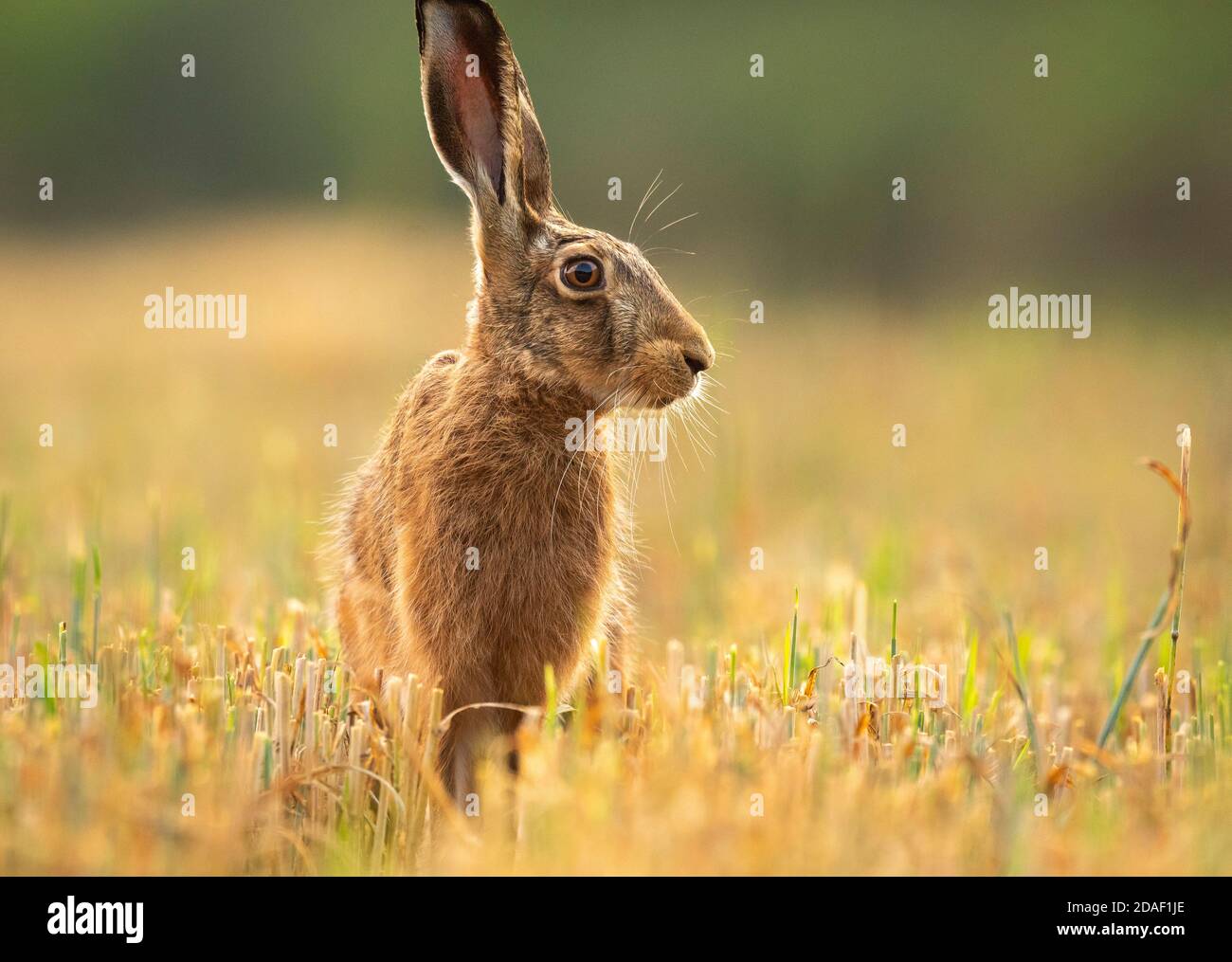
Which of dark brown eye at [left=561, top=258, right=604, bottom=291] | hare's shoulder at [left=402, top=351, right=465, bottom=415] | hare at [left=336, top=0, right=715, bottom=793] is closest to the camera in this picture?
hare at [left=336, top=0, right=715, bottom=793]

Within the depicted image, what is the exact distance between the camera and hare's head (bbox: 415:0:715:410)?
16.3ft

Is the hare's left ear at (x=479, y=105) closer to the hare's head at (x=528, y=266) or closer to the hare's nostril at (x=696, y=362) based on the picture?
the hare's head at (x=528, y=266)

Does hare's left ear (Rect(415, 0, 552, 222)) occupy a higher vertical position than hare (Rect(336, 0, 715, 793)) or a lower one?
higher

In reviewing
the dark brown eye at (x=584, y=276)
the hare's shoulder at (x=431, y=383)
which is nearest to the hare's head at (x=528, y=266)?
the dark brown eye at (x=584, y=276)

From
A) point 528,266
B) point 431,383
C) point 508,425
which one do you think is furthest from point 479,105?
point 508,425

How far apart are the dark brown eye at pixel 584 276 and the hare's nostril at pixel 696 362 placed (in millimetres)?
412

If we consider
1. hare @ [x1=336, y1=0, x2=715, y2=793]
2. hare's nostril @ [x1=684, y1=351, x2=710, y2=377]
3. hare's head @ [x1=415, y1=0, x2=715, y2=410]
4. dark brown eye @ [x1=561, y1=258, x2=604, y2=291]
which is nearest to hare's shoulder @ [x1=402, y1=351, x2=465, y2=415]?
hare @ [x1=336, y1=0, x2=715, y2=793]

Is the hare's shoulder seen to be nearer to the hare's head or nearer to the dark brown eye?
the hare's head

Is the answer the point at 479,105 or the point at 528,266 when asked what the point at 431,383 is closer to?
the point at 528,266

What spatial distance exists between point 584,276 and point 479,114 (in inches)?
28.3

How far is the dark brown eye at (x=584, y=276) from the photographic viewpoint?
16.6ft

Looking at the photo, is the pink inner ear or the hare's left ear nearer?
the hare's left ear

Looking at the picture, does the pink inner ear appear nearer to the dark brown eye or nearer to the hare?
the hare

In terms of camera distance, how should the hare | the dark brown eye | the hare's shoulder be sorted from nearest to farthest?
the hare → the dark brown eye → the hare's shoulder
